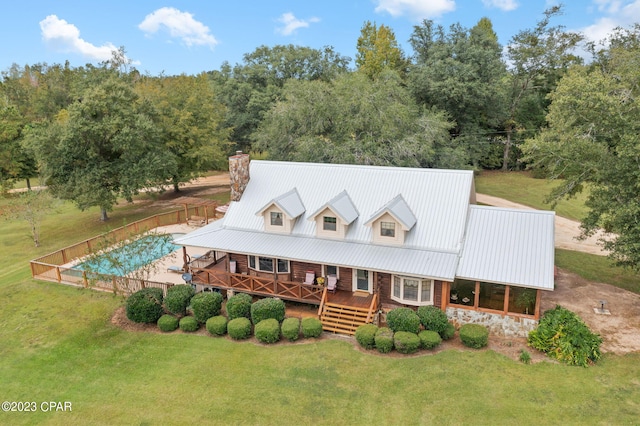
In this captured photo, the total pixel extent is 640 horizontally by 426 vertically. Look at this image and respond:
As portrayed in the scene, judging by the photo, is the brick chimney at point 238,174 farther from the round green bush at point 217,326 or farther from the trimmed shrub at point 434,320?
the trimmed shrub at point 434,320

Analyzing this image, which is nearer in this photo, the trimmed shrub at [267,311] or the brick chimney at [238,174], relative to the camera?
the trimmed shrub at [267,311]

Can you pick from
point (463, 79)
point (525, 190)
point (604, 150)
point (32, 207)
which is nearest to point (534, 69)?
point (463, 79)

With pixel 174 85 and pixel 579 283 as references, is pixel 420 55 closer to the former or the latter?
pixel 174 85

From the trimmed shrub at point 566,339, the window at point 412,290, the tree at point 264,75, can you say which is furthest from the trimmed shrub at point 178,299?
the tree at point 264,75

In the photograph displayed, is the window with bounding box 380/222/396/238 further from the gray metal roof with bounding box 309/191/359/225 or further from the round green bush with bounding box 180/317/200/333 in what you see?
the round green bush with bounding box 180/317/200/333

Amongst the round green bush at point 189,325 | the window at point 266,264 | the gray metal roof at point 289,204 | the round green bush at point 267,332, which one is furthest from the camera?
the window at point 266,264

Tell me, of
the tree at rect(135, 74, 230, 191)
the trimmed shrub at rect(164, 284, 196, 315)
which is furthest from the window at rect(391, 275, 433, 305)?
the tree at rect(135, 74, 230, 191)

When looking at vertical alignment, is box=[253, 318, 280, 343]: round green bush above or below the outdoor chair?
below
